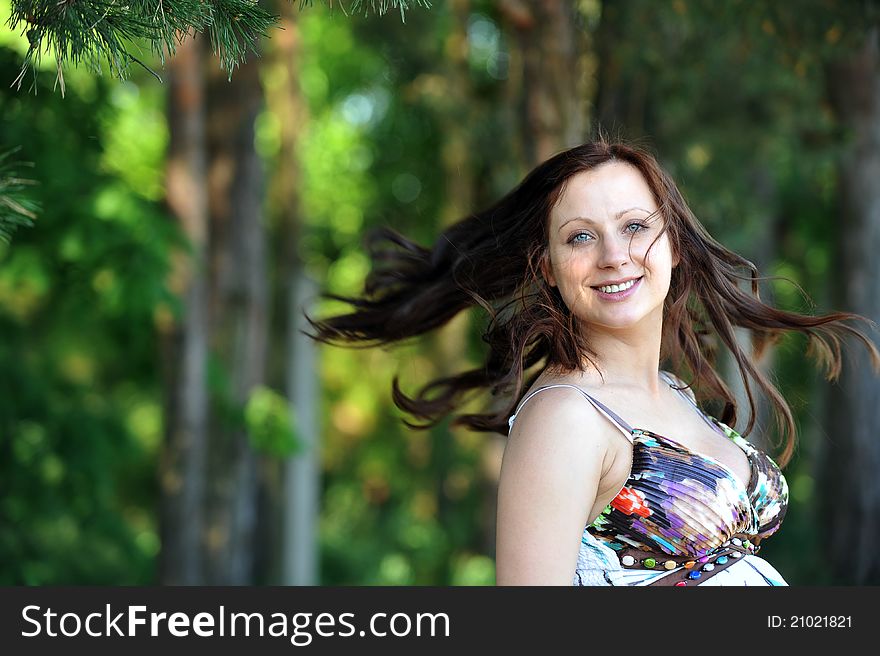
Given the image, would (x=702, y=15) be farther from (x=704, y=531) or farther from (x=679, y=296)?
(x=704, y=531)

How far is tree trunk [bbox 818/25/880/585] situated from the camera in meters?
9.75

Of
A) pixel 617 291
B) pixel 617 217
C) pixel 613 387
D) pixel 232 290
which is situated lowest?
pixel 613 387

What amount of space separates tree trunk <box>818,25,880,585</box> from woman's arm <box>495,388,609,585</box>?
7852 mm

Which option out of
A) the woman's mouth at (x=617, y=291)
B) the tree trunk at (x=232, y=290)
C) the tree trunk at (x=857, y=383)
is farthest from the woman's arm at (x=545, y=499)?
the tree trunk at (x=857, y=383)

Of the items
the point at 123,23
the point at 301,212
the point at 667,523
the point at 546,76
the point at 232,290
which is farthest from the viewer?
the point at 301,212

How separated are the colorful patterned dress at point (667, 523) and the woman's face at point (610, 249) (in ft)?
0.87

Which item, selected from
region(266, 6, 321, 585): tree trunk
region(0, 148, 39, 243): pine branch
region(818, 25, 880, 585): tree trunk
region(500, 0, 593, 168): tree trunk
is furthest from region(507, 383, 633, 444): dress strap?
region(266, 6, 321, 585): tree trunk

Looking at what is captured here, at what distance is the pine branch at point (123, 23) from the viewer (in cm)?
237

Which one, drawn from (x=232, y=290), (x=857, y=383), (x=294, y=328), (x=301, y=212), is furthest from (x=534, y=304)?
(x=301, y=212)

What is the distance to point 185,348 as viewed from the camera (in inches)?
286

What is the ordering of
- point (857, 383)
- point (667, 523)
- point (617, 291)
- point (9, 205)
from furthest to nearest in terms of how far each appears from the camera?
1. point (857, 383)
2. point (9, 205)
3. point (617, 291)
4. point (667, 523)

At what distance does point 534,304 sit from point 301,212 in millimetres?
9440

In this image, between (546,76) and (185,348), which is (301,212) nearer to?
(185,348)

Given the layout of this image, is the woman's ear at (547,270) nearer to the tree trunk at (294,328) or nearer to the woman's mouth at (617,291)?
the woman's mouth at (617,291)
